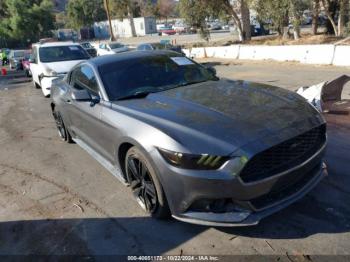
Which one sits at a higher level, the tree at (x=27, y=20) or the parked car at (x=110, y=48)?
the tree at (x=27, y=20)

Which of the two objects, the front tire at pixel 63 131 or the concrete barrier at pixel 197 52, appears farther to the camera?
the concrete barrier at pixel 197 52

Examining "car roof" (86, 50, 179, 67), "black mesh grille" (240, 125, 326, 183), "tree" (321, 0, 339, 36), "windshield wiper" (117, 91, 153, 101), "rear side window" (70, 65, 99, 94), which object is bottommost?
"black mesh grille" (240, 125, 326, 183)

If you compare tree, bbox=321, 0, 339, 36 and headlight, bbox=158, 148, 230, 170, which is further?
tree, bbox=321, 0, 339, 36

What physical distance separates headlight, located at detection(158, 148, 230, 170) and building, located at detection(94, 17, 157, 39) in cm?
Answer: 7036

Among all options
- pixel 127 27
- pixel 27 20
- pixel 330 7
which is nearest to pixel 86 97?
pixel 330 7

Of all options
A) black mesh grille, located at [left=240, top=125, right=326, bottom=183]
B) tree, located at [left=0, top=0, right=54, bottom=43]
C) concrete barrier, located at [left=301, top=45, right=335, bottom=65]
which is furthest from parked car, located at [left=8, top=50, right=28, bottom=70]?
tree, located at [left=0, top=0, right=54, bottom=43]

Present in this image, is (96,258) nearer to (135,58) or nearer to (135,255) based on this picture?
(135,255)

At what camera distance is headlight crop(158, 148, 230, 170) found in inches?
118

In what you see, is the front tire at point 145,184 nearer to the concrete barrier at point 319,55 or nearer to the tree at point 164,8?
the concrete barrier at point 319,55

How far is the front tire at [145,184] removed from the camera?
11.4ft

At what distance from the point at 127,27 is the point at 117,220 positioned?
74759 mm

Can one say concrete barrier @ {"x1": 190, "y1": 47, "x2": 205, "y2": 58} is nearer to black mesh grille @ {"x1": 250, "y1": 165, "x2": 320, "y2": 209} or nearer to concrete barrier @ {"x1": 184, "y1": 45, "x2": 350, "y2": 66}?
concrete barrier @ {"x1": 184, "y1": 45, "x2": 350, "y2": 66}

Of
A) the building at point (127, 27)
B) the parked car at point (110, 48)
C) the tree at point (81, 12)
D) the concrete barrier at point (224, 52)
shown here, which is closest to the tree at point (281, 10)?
the concrete barrier at point (224, 52)

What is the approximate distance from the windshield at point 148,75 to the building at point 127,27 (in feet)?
224
